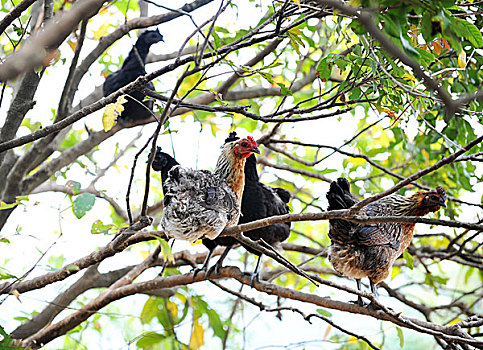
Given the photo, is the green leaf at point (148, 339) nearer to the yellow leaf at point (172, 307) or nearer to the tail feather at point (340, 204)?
the yellow leaf at point (172, 307)

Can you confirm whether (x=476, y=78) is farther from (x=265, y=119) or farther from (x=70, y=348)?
(x=70, y=348)

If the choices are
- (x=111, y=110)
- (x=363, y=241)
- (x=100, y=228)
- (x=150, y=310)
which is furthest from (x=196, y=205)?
(x=150, y=310)

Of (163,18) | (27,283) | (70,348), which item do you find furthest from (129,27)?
(70,348)

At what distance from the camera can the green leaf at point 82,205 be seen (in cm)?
185

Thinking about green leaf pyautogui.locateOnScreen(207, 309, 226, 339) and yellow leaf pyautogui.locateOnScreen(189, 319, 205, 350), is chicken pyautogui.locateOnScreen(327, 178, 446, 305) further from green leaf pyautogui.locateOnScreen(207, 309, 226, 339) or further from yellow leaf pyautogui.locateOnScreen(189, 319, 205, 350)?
yellow leaf pyautogui.locateOnScreen(189, 319, 205, 350)

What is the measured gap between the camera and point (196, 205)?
2.13 meters

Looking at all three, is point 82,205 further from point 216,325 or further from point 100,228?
point 216,325

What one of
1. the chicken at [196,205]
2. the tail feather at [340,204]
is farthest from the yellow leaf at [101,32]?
the tail feather at [340,204]

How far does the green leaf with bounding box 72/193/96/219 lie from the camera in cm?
185

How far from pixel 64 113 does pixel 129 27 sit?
0.65 metres

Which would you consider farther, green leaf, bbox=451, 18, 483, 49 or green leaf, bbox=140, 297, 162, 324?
green leaf, bbox=140, 297, 162, 324

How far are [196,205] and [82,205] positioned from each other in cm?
50

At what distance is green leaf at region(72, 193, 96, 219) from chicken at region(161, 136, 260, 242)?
1.12ft

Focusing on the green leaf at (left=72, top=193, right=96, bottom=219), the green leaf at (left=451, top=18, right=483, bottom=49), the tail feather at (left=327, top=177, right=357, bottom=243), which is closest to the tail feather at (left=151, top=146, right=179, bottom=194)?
the green leaf at (left=72, top=193, right=96, bottom=219)
